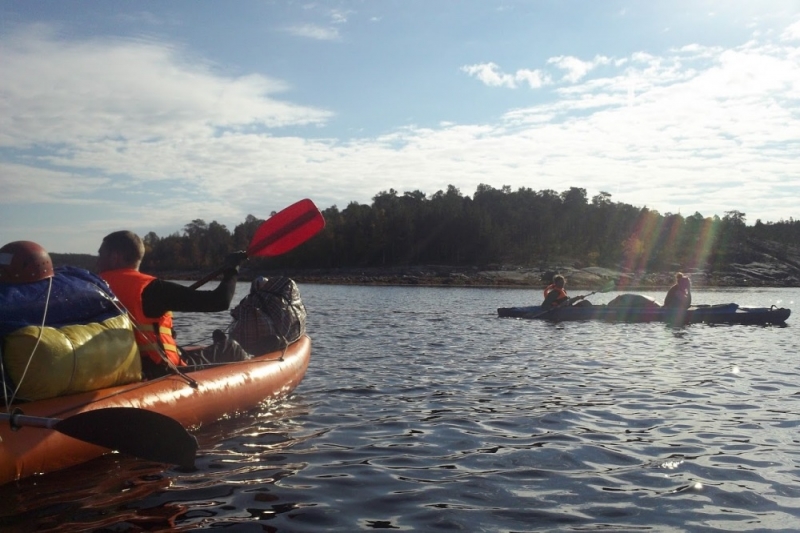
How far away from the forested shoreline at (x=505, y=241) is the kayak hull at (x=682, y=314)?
59.1m

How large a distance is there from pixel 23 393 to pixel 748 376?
979 centimetres

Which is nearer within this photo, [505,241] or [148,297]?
[148,297]

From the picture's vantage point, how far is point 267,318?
31.6 ft

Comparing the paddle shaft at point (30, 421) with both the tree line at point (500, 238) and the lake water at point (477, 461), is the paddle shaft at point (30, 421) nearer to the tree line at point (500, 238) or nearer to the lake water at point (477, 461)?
the lake water at point (477, 461)

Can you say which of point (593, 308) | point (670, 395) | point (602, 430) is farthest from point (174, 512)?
point (593, 308)

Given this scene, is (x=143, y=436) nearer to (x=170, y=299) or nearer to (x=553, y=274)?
(x=170, y=299)

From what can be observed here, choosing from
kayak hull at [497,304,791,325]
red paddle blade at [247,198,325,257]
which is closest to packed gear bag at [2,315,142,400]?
red paddle blade at [247,198,325,257]

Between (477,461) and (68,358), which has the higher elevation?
(68,358)

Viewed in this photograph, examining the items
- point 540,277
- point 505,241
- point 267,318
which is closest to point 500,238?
point 505,241

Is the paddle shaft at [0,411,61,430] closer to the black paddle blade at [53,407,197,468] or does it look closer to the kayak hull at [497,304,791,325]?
the black paddle blade at [53,407,197,468]

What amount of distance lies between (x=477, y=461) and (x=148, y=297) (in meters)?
3.26

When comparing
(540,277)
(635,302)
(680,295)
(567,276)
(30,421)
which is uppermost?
(567,276)

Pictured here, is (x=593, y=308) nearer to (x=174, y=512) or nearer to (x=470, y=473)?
(x=470, y=473)

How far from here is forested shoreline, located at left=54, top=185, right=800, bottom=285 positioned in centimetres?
9094
